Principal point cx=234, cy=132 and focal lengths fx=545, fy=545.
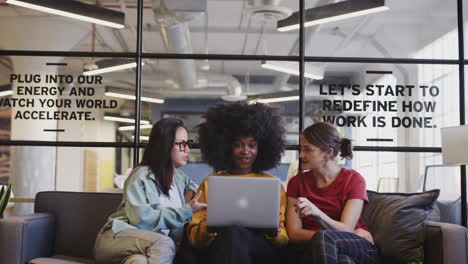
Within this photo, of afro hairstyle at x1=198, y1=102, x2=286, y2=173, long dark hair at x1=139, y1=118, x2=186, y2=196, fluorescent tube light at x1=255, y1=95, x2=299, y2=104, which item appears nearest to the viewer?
long dark hair at x1=139, y1=118, x2=186, y2=196

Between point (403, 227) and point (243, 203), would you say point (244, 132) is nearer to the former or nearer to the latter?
point (243, 203)

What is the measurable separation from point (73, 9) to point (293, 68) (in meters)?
1.57

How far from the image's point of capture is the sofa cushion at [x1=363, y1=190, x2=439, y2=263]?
274cm

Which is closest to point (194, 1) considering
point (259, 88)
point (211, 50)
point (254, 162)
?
point (211, 50)

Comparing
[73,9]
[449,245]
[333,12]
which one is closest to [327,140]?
[449,245]

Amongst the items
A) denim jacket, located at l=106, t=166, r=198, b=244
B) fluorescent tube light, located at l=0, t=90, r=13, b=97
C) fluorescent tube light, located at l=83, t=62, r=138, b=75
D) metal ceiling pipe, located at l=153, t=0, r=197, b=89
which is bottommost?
denim jacket, located at l=106, t=166, r=198, b=244

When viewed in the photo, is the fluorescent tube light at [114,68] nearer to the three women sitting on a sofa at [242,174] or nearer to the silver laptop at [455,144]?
the three women sitting on a sofa at [242,174]

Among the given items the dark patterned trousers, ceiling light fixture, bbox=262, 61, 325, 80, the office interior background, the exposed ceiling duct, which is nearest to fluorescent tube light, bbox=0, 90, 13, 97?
the office interior background

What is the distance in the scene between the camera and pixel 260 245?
2.54 m

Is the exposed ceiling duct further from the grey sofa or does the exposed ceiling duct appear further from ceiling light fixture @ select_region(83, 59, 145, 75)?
the grey sofa

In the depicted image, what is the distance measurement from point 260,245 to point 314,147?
633 millimetres

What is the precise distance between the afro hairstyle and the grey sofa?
0.64 m

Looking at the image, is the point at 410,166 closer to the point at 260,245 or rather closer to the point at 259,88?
the point at 259,88

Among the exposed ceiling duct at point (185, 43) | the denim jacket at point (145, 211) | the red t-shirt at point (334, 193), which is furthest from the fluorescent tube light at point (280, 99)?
the denim jacket at point (145, 211)
